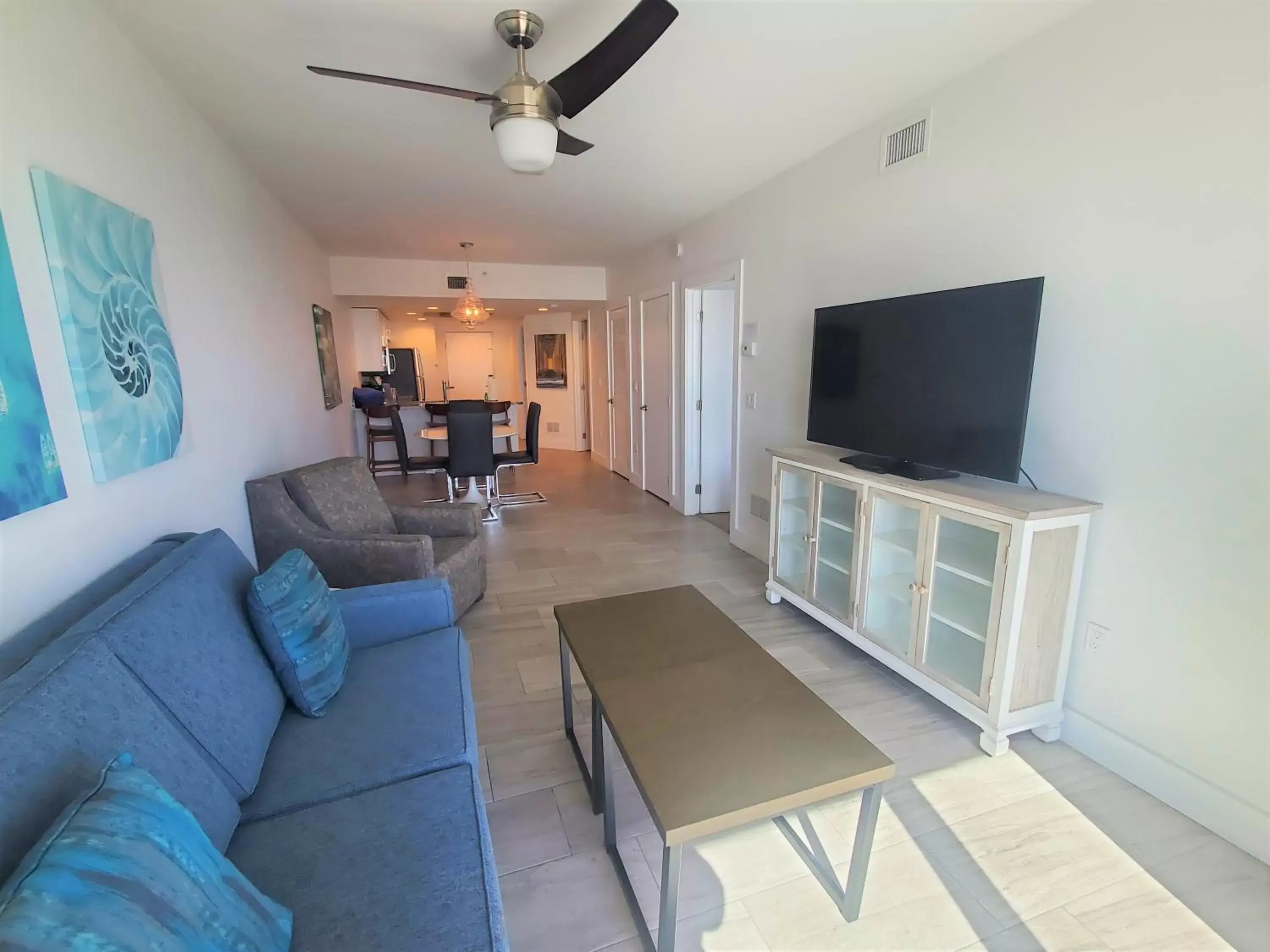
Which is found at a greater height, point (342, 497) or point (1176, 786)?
point (342, 497)

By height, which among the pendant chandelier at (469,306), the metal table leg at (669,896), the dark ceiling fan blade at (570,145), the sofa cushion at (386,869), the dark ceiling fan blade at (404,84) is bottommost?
the metal table leg at (669,896)

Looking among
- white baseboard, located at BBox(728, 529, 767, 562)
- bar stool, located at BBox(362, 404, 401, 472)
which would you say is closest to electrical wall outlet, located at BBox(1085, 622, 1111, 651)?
white baseboard, located at BBox(728, 529, 767, 562)

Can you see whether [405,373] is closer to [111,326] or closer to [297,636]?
[111,326]

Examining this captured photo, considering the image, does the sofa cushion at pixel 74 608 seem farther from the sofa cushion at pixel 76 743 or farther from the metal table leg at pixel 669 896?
the metal table leg at pixel 669 896

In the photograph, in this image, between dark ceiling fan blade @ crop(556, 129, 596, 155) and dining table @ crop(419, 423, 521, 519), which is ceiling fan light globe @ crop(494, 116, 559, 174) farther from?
dining table @ crop(419, 423, 521, 519)

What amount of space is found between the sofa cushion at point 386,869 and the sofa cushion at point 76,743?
5.0 inches

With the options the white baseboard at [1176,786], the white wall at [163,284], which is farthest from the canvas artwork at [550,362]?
the white baseboard at [1176,786]

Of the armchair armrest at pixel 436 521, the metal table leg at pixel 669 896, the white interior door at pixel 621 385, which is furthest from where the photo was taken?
the white interior door at pixel 621 385

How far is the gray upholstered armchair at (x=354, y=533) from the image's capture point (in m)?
2.65

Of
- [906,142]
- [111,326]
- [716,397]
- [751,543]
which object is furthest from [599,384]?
[111,326]

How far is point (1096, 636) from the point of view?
201 centimetres

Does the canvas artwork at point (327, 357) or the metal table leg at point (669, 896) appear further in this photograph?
the canvas artwork at point (327, 357)

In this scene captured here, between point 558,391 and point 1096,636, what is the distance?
788 cm

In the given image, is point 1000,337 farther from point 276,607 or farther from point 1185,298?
point 276,607
